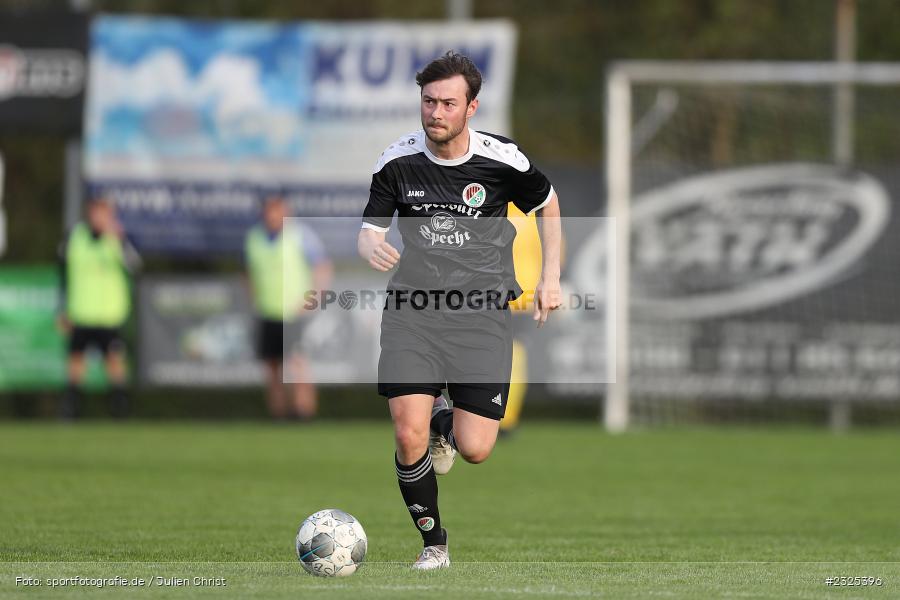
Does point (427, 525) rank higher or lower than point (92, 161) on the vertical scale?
lower

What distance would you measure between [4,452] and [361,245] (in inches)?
318

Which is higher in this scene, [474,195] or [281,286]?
[474,195]

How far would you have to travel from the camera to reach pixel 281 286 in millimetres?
17766

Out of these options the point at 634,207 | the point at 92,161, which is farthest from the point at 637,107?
the point at 92,161

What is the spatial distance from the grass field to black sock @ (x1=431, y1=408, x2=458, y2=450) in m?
0.58

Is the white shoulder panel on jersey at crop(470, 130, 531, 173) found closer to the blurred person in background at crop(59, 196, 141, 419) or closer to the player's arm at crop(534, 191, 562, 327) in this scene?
the player's arm at crop(534, 191, 562, 327)

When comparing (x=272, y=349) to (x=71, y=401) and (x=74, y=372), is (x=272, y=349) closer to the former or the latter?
(x=74, y=372)

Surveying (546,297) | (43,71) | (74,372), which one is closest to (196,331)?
(74,372)

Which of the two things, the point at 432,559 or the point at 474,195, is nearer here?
the point at 432,559

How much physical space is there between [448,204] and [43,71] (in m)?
13.1

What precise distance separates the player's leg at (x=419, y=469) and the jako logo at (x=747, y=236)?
11.3 metres

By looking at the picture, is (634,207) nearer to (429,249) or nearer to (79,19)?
(79,19)

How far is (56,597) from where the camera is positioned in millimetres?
5711

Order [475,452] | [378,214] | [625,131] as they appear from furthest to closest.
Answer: [625,131] < [475,452] < [378,214]
